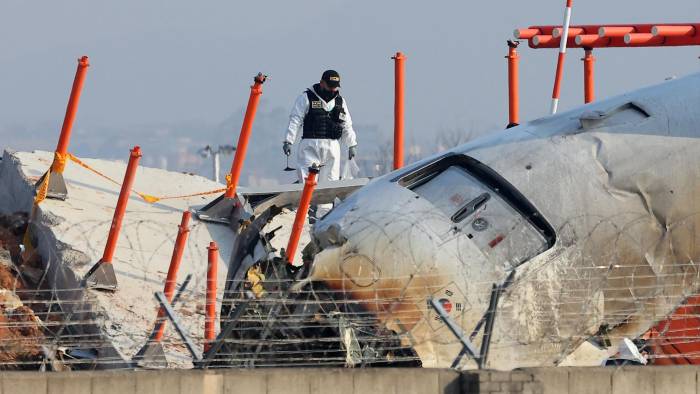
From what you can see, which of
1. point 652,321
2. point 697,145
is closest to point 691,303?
point 652,321

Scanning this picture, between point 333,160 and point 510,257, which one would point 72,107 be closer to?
point 333,160

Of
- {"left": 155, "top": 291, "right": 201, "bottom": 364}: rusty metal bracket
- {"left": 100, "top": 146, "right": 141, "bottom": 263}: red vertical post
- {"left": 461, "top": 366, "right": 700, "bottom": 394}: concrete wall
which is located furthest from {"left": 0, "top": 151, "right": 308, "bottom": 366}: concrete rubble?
{"left": 461, "top": 366, "right": 700, "bottom": 394}: concrete wall

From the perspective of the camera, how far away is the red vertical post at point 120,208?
15.9 m

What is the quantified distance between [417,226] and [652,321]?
198 cm

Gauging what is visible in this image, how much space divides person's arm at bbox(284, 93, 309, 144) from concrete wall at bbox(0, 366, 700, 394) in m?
9.12

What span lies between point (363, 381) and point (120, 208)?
237 inches

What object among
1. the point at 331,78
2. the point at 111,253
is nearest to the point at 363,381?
the point at 111,253

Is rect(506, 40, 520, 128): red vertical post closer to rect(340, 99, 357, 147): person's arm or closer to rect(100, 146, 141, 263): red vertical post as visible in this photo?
rect(340, 99, 357, 147): person's arm

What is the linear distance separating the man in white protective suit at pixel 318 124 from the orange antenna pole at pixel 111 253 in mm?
3636

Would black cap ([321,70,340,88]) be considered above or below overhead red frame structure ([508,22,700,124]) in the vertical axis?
below

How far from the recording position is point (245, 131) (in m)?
18.1

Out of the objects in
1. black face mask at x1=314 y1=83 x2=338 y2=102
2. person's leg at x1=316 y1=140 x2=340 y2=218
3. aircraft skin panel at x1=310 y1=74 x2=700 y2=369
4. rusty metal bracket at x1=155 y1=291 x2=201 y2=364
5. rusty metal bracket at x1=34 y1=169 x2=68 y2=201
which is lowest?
rusty metal bracket at x1=155 y1=291 x2=201 y2=364

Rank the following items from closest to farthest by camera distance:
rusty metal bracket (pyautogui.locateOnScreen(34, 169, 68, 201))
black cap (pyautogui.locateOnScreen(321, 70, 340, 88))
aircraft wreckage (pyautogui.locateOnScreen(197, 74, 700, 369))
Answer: aircraft wreckage (pyautogui.locateOnScreen(197, 74, 700, 369))
rusty metal bracket (pyautogui.locateOnScreen(34, 169, 68, 201))
black cap (pyautogui.locateOnScreen(321, 70, 340, 88))

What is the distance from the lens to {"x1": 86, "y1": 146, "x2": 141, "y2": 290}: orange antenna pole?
1606 cm
